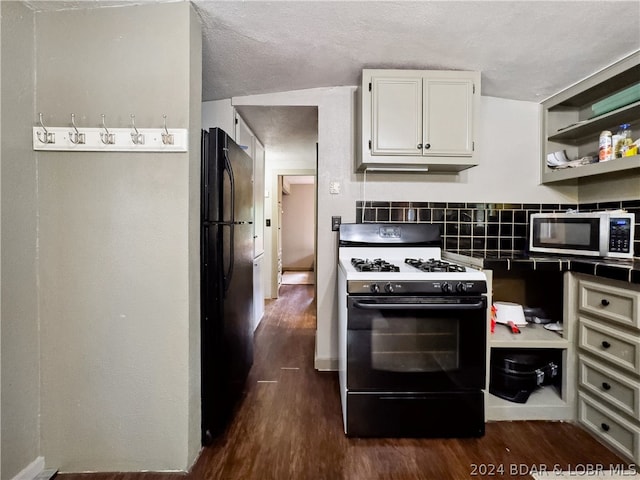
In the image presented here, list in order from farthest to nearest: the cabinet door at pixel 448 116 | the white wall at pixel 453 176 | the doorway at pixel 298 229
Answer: the doorway at pixel 298 229 < the white wall at pixel 453 176 < the cabinet door at pixel 448 116

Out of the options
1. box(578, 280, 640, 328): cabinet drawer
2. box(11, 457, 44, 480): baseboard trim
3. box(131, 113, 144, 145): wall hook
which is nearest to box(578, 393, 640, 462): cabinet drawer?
box(578, 280, 640, 328): cabinet drawer

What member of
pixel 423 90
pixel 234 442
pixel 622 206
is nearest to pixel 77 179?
pixel 234 442

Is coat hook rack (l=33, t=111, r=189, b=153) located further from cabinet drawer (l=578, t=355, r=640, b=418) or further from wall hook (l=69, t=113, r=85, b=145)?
cabinet drawer (l=578, t=355, r=640, b=418)

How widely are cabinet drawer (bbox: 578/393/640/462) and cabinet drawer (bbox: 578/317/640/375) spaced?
10.4 inches

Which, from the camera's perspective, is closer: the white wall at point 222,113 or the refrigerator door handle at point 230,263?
the refrigerator door handle at point 230,263

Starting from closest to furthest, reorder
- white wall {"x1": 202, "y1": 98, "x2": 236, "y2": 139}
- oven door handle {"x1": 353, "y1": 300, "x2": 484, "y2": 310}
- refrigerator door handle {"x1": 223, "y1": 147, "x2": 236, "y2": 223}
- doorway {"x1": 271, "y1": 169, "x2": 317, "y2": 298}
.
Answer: oven door handle {"x1": 353, "y1": 300, "x2": 484, "y2": 310} → refrigerator door handle {"x1": 223, "y1": 147, "x2": 236, "y2": 223} → white wall {"x1": 202, "y1": 98, "x2": 236, "y2": 139} → doorway {"x1": 271, "y1": 169, "x2": 317, "y2": 298}

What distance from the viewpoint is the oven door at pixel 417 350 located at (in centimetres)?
150

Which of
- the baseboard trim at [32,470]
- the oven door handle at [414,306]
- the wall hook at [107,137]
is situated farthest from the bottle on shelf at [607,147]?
the baseboard trim at [32,470]

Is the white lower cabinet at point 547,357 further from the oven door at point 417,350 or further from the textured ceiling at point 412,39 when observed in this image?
the textured ceiling at point 412,39

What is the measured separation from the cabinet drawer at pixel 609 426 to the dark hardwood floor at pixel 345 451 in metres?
0.06

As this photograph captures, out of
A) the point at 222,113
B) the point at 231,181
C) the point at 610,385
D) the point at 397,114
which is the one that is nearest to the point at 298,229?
the point at 222,113

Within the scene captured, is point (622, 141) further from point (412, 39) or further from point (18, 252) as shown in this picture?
point (18, 252)

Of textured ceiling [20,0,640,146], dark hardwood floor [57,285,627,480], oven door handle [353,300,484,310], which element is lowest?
dark hardwood floor [57,285,627,480]

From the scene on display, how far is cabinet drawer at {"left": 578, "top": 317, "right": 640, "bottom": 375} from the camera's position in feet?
4.52
